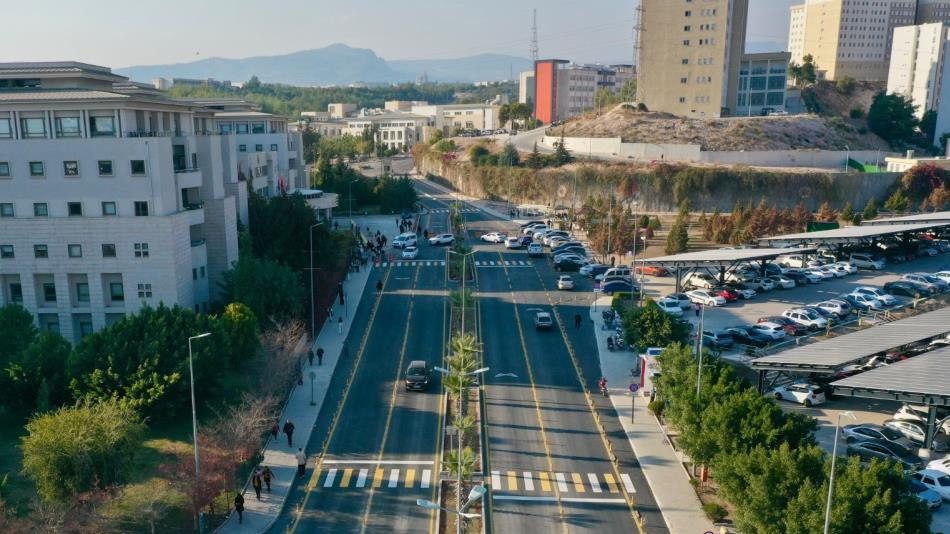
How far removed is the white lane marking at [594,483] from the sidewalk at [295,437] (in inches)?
499

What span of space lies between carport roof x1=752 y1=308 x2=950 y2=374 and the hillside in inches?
2958

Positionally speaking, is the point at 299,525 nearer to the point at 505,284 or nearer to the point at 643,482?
the point at 643,482

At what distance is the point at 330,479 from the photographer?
1280 inches

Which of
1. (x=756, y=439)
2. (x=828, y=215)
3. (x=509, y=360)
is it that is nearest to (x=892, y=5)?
(x=828, y=215)

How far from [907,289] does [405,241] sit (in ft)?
157

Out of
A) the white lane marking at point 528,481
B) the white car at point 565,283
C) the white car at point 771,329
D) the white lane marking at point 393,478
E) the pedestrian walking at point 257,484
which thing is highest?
the white car at point 771,329

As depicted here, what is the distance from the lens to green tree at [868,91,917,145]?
129750mm

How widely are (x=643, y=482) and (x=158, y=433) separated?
76.2 ft

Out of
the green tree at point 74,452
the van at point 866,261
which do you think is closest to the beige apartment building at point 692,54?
the van at point 866,261

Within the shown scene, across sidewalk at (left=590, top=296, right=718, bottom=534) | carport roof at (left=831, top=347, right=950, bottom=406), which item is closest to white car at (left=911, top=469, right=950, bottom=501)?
carport roof at (left=831, top=347, right=950, bottom=406)

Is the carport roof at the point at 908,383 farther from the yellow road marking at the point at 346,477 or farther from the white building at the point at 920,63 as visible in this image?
the white building at the point at 920,63

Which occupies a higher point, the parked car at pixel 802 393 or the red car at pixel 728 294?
the red car at pixel 728 294

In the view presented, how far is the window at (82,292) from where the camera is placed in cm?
4666

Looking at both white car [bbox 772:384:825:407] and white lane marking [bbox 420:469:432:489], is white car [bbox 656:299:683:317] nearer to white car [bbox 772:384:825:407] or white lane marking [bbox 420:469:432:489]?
white car [bbox 772:384:825:407]
